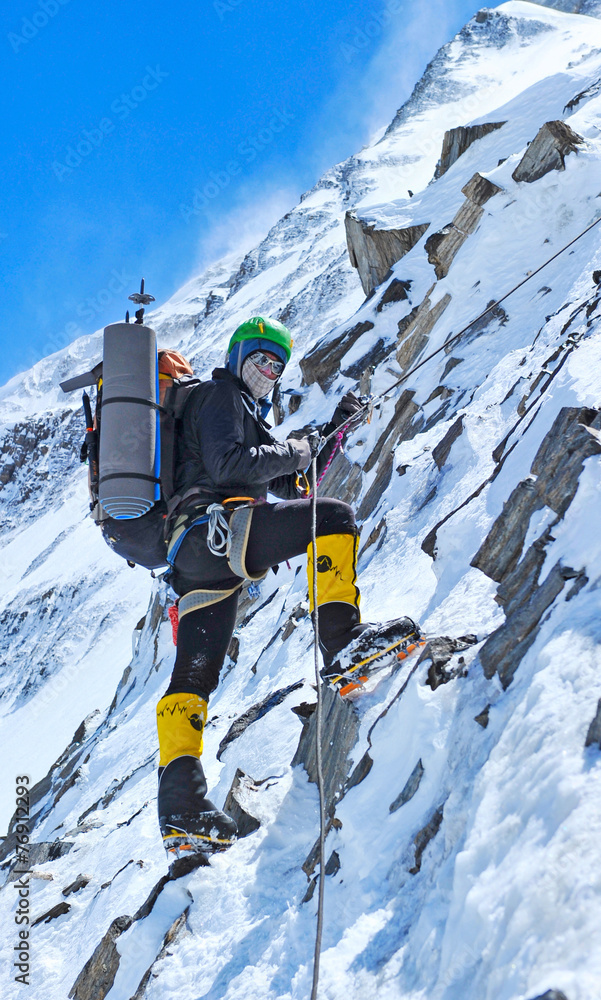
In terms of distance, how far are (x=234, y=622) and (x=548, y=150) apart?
432 inches

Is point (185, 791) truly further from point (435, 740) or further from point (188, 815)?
point (435, 740)

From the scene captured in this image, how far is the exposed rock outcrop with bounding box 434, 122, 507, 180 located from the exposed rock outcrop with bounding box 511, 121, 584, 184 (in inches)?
260

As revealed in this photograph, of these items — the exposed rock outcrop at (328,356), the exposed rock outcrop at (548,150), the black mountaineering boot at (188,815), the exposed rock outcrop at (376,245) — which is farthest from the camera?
the exposed rock outcrop at (376,245)

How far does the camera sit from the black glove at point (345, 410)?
165 inches

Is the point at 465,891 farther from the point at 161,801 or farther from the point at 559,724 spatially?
the point at 161,801

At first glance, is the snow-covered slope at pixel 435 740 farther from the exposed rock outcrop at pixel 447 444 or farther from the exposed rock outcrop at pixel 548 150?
the exposed rock outcrop at pixel 548 150

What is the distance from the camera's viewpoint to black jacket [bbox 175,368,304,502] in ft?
11.5

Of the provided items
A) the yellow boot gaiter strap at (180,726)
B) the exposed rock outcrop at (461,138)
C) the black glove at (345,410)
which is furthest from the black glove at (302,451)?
the exposed rock outcrop at (461,138)

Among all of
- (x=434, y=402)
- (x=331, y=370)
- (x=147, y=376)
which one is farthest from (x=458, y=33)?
(x=147, y=376)

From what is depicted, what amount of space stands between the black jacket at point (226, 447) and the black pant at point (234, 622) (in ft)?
0.74

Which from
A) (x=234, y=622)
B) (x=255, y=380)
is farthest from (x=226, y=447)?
(x=234, y=622)

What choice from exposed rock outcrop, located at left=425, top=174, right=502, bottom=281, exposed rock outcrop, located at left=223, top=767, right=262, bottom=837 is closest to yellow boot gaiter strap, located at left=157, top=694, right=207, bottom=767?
exposed rock outcrop, located at left=223, top=767, right=262, bottom=837

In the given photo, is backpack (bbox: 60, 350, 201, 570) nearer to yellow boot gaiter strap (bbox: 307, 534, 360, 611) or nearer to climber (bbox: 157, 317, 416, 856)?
climber (bbox: 157, 317, 416, 856)

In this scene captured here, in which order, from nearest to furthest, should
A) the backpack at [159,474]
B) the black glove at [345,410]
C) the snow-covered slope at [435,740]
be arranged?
the snow-covered slope at [435,740] → the backpack at [159,474] → the black glove at [345,410]
